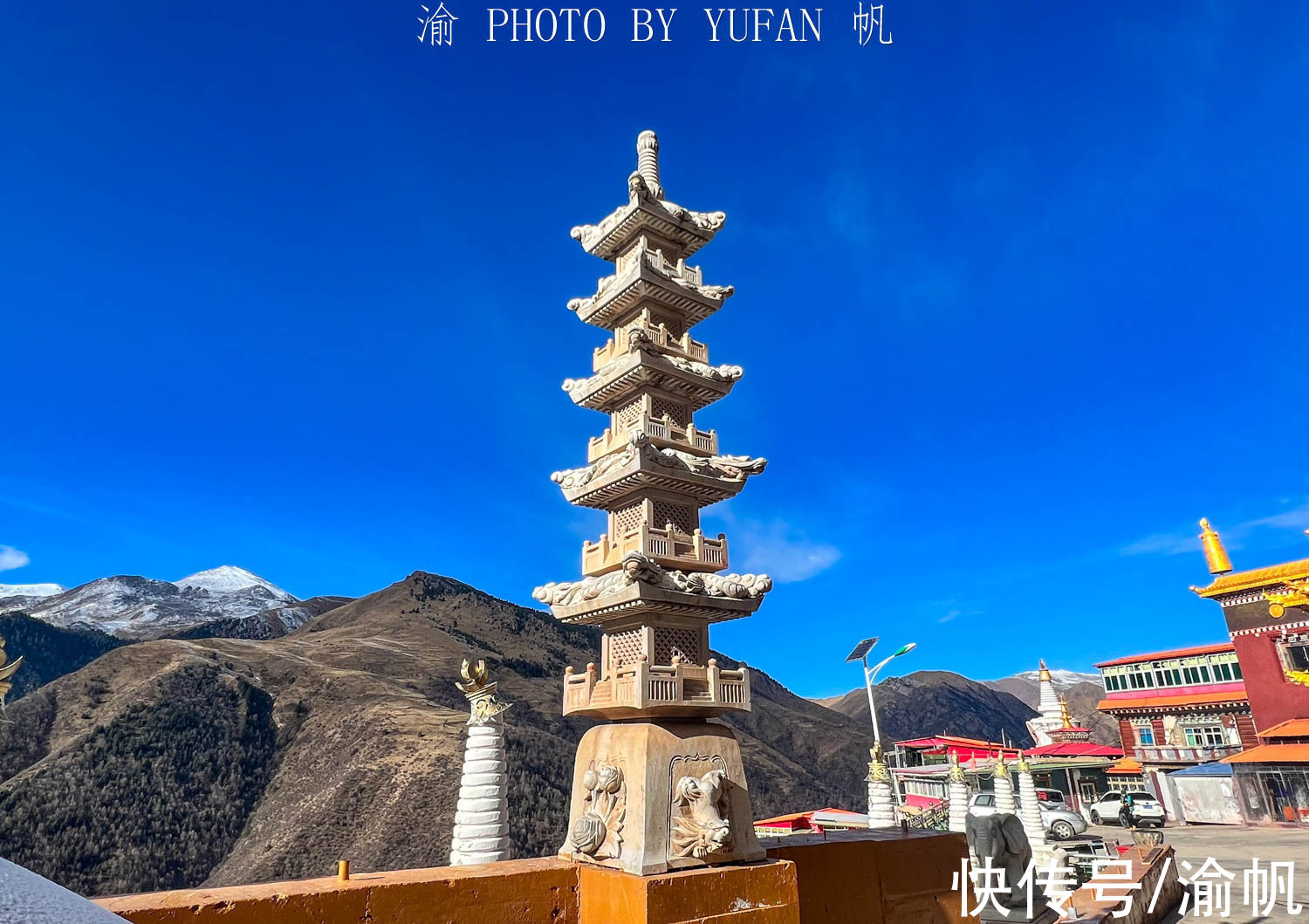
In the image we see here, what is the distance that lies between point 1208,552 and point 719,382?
4510 centimetres

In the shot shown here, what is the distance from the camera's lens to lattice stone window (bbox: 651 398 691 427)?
38.7 feet

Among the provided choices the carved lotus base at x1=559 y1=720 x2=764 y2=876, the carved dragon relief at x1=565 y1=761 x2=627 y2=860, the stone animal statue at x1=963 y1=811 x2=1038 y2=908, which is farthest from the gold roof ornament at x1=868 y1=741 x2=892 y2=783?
the carved dragon relief at x1=565 y1=761 x2=627 y2=860

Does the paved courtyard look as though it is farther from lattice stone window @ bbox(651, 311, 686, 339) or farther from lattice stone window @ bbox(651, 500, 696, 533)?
lattice stone window @ bbox(651, 311, 686, 339)

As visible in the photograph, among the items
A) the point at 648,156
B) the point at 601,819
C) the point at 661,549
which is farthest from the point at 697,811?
the point at 648,156

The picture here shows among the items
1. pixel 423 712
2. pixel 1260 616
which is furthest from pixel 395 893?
pixel 1260 616

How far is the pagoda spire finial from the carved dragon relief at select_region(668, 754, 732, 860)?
10076mm

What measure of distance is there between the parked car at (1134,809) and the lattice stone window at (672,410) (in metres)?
39.2

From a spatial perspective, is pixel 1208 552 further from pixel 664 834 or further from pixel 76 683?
pixel 76 683

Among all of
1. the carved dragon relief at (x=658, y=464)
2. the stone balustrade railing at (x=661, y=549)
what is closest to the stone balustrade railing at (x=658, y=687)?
the stone balustrade railing at (x=661, y=549)

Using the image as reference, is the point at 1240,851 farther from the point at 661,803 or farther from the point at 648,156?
the point at 648,156

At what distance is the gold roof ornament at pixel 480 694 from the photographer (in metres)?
13.6

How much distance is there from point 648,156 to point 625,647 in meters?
9.34

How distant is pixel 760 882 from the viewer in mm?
7355

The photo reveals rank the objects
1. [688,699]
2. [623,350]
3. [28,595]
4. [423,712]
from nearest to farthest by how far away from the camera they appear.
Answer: [688,699]
[623,350]
[423,712]
[28,595]
